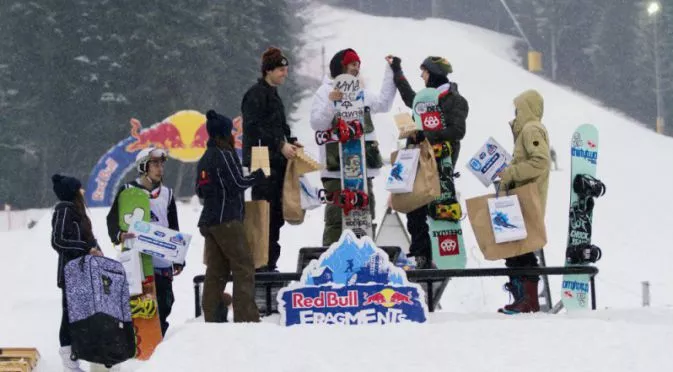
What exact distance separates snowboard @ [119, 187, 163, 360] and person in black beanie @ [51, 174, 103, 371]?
1.55ft

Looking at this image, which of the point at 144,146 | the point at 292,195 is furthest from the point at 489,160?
the point at 144,146

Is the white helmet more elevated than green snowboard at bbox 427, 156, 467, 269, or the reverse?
the white helmet

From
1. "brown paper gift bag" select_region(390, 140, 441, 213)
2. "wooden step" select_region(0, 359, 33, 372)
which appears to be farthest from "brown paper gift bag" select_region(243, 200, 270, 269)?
"wooden step" select_region(0, 359, 33, 372)

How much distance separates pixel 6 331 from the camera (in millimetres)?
14984

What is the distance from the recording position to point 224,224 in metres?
9.59

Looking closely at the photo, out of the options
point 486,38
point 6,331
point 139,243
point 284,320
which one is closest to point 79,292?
point 139,243

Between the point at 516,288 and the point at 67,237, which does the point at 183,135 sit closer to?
the point at 67,237

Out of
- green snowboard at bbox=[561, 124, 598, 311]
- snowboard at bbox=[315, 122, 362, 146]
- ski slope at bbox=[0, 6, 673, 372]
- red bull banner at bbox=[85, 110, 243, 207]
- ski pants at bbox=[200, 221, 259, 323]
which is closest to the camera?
ski slope at bbox=[0, 6, 673, 372]

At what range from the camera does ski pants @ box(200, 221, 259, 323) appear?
9.52 meters

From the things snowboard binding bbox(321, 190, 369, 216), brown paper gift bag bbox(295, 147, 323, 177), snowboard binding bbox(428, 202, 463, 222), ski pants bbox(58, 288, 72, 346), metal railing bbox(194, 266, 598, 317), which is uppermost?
brown paper gift bag bbox(295, 147, 323, 177)

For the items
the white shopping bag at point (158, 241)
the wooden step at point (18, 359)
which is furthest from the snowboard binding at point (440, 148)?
the wooden step at point (18, 359)

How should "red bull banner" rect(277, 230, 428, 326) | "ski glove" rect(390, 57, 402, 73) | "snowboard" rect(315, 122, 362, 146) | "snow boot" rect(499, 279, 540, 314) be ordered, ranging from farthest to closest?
"ski glove" rect(390, 57, 402, 73) < "snowboard" rect(315, 122, 362, 146) < "snow boot" rect(499, 279, 540, 314) < "red bull banner" rect(277, 230, 428, 326)

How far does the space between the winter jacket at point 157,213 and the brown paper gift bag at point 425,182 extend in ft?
6.91

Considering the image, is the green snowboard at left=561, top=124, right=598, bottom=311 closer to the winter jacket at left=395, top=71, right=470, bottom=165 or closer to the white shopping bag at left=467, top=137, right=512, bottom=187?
the white shopping bag at left=467, top=137, right=512, bottom=187
